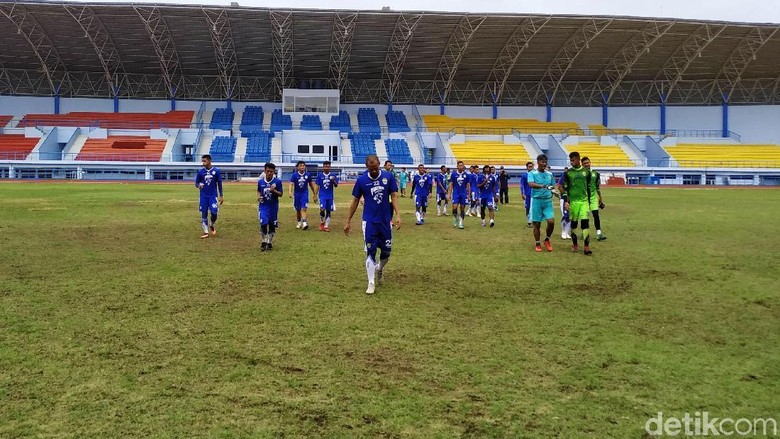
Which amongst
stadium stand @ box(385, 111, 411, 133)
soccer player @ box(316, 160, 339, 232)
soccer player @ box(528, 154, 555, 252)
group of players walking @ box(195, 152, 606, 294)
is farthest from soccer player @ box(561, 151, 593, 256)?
stadium stand @ box(385, 111, 411, 133)

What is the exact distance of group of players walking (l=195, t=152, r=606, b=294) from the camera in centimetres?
815

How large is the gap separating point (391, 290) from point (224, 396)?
13.2 feet

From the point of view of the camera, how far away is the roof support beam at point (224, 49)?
49.2 meters

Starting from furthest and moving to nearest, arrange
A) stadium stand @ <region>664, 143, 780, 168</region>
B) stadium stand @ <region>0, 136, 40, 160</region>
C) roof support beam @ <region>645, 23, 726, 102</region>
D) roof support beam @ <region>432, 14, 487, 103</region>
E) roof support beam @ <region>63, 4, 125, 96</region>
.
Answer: stadium stand @ <region>664, 143, 780, 168</region> → roof support beam @ <region>645, 23, 726, 102</region> → roof support beam @ <region>432, 14, 487, 103</region> → stadium stand @ <region>0, 136, 40, 160</region> → roof support beam @ <region>63, 4, 125, 96</region>

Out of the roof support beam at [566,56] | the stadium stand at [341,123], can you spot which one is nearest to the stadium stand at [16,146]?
the stadium stand at [341,123]

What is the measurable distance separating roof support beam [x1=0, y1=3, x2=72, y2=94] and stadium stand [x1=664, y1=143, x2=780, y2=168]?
62.7 metres

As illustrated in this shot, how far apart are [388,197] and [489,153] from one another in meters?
49.8

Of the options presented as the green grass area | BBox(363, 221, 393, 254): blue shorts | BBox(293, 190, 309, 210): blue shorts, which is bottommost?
the green grass area

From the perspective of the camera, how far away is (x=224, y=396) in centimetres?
418

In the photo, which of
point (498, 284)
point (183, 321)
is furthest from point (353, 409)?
point (498, 284)

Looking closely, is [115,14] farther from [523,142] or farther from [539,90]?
[539,90]

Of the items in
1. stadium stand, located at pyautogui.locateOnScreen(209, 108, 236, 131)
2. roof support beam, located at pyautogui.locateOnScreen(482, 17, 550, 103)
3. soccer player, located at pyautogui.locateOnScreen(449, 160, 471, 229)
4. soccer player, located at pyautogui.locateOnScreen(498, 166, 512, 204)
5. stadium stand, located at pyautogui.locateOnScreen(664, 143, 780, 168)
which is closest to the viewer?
soccer player, located at pyautogui.locateOnScreen(449, 160, 471, 229)

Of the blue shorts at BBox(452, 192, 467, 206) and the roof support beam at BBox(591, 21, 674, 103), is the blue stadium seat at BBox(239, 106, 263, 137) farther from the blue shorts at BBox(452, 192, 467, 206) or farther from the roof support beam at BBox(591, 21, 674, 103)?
the blue shorts at BBox(452, 192, 467, 206)

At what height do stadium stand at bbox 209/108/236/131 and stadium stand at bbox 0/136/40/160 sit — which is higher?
stadium stand at bbox 209/108/236/131
